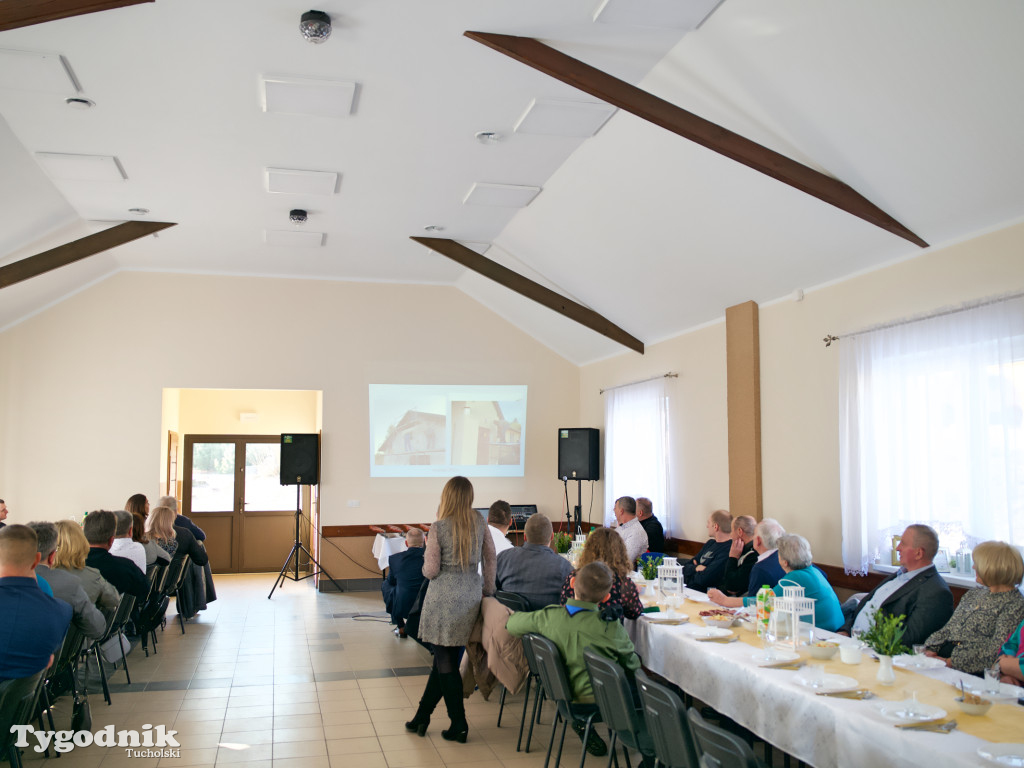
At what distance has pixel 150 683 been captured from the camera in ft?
18.6

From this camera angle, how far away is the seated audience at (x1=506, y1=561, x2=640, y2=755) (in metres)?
3.79

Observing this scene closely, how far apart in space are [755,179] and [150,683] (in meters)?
5.21

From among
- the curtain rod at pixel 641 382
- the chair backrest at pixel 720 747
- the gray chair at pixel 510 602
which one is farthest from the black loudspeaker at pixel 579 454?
the chair backrest at pixel 720 747

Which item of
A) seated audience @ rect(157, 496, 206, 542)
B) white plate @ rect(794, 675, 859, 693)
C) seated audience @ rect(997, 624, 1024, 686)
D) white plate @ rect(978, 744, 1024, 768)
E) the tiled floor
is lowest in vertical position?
the tiled floor

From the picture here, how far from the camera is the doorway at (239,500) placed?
1155 centimetres

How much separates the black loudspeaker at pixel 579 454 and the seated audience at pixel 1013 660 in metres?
6.33

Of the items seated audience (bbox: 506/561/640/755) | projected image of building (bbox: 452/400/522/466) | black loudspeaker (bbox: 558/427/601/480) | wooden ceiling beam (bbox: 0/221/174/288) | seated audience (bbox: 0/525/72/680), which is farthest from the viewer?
Answer: projected image of building (bbox: 452/400/522/466)

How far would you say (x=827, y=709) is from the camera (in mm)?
2832

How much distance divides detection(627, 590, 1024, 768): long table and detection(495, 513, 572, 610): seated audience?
944 mm

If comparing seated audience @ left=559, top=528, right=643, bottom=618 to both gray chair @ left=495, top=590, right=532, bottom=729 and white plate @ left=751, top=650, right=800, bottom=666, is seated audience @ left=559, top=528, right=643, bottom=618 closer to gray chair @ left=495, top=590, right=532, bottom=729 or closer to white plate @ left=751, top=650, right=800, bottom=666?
gray chair @ left=495, top=590, right=532, bottom=729

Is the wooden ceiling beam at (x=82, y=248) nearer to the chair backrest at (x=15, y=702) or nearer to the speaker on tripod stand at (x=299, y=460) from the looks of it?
the speaker on tripod stand at (x=299, y=460)

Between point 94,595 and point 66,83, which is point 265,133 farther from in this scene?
point 94,595

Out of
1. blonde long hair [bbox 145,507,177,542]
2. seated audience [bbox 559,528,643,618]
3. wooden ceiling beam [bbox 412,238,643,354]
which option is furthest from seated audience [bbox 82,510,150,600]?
wooden ceiling beam [bbox 412,238,643,354]

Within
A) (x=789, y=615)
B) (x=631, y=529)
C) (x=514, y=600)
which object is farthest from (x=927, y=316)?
(x=631, y=529)
